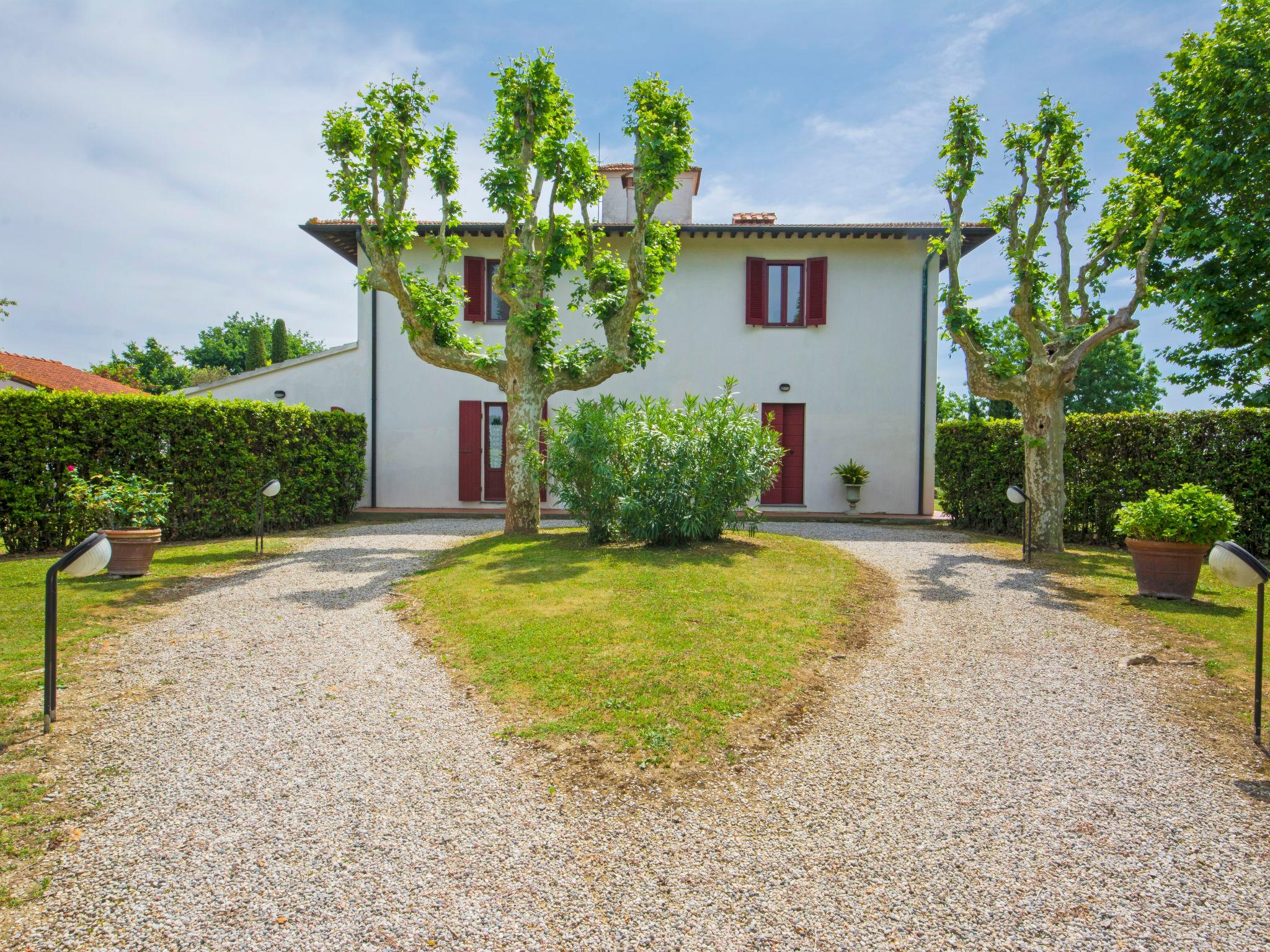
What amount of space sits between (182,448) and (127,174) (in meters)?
3.45

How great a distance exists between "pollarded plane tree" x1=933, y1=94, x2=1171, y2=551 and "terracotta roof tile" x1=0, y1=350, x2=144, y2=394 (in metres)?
19.8

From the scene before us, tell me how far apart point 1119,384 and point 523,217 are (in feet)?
130

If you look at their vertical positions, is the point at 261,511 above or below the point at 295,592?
above

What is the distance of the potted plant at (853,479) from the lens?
46.4 feet

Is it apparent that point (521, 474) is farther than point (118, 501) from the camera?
Yes

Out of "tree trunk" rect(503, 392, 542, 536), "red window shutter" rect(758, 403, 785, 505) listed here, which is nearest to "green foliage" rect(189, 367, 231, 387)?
"red window shutter" rect(758, 403, 785, 505)

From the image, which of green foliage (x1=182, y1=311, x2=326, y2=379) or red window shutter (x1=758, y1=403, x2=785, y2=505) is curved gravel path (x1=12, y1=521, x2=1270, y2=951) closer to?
red window shutter (x1=758, y1=403, x2=785, y2=505)

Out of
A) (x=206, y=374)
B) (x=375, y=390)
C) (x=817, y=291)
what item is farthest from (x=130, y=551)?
(x=206, y=374)

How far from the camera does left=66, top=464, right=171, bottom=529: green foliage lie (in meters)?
7.37

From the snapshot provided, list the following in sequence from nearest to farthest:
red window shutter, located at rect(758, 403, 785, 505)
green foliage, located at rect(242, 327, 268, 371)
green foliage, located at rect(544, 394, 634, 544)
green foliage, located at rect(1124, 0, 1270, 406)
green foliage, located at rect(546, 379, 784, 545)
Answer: green foliage, located at rect(546, 379, 784, 545) < green foliage, located at rect(544, 394, 634, 544) < green foliage, located at rect(1124, 0, 1270, 406) < red window shutter, located at rect(758, 403, 785, 505) < green foliage, located at rect(242, 327, 268, 371)

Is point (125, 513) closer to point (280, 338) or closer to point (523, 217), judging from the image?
point (523, 217)

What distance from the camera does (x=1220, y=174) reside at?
11320 mm

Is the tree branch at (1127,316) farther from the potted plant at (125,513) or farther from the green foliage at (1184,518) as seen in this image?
the potted plant at (125,513)

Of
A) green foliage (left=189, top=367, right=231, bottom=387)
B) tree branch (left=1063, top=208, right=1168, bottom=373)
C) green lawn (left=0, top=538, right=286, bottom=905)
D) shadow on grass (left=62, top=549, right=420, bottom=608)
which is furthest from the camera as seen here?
green foliage (left=189, top=367, right=231, bottom=387)
